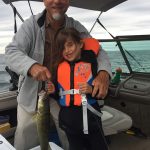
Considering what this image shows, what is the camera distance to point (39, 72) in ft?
9.90

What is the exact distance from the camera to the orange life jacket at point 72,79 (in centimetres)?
353

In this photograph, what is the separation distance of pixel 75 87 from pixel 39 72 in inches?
26.2

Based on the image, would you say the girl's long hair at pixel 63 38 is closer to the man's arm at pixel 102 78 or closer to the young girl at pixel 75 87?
the young girl at pixel 75 87

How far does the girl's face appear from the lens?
3.50m

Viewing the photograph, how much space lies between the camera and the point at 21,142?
13.4 ft

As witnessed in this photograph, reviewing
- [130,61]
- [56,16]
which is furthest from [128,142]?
[56,16]

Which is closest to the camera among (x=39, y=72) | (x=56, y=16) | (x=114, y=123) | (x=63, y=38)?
(x=39, y=72)

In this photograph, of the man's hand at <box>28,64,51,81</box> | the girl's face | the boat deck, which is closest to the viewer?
the man's hand at <box>28,64,51,81</box>

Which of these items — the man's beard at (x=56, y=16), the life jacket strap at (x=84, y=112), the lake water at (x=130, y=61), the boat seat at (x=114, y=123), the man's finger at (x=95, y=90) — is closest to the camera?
the man's finger at (x=95, y=90)

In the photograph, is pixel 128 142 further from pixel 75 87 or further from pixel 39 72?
pixel 39 72

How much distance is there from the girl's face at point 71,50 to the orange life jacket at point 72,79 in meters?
0.09

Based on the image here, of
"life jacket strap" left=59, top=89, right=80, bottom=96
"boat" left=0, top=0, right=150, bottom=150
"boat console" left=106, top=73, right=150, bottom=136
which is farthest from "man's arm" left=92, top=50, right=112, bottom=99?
"boat console" left=106, top=73, right=150, bottom=136

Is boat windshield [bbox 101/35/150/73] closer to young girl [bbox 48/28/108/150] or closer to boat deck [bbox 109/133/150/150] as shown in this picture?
boat deck [bbox 109/133/150/150]

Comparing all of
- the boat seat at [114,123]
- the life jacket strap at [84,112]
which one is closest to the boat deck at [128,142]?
the boat seat at [114,123]
